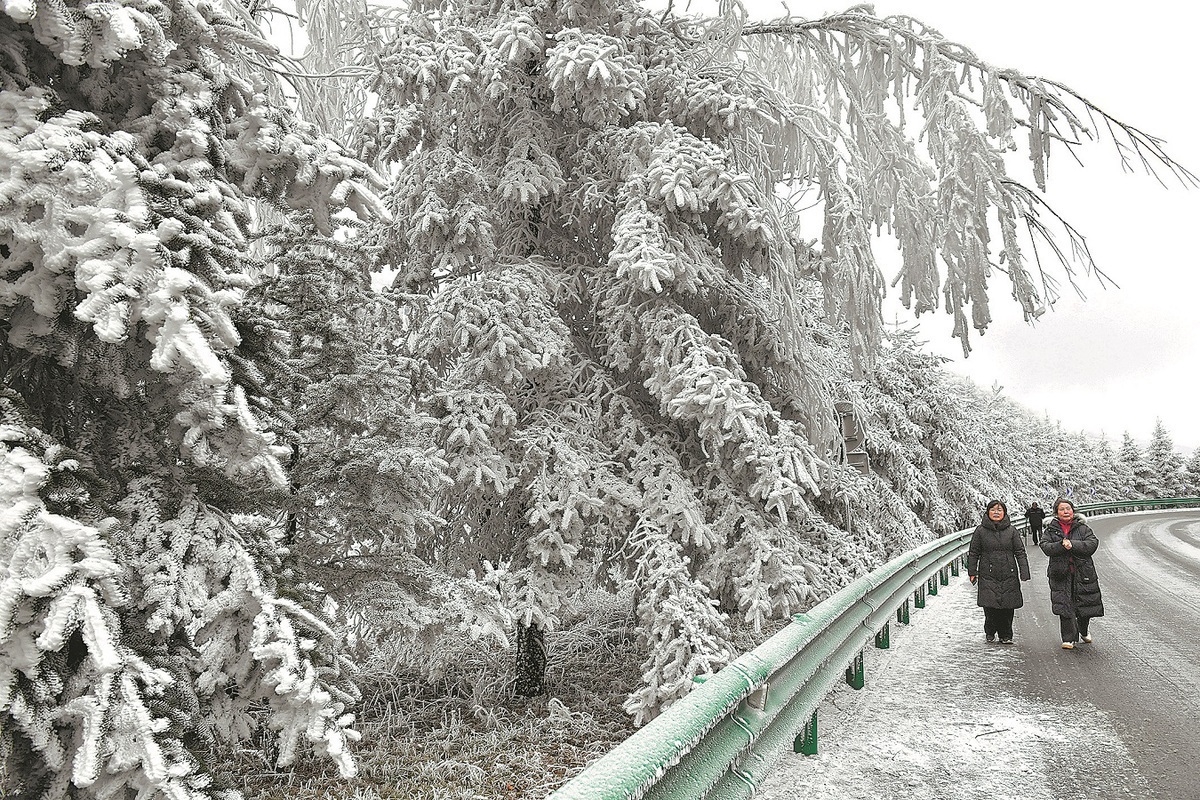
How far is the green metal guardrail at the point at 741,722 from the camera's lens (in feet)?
6.41

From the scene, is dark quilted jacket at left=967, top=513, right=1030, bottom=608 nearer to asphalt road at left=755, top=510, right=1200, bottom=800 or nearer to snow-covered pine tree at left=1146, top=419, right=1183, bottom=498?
asphalt road at left=755, top=510, right=1200, bottom=800

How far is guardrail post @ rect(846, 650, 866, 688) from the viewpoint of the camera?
5.41m

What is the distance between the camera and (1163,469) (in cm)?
7144

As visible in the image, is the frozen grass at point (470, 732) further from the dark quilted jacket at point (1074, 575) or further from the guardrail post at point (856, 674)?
the dark quilted jacket at point (1074, 575)

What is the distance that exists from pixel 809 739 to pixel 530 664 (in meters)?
5.52

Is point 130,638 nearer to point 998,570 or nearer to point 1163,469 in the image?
point 998,570

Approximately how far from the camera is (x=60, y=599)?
7.94ft

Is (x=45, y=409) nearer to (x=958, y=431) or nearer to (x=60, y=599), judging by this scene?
(x=60, y=599)

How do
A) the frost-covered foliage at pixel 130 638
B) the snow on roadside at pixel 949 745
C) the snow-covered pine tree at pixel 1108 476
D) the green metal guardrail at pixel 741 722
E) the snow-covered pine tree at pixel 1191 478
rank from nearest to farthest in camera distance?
1. the green metal guardrail at pixel 741 722
2. the frost-covered foliage at pixel 130 638
3. the snow on roadside at pixel 949 745
4. the snow-covered pine tree at pixel 1108 476
5. the snow-covered pine tree at pixel 1191 478

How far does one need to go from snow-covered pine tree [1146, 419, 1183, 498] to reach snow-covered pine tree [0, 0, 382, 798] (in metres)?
86.2

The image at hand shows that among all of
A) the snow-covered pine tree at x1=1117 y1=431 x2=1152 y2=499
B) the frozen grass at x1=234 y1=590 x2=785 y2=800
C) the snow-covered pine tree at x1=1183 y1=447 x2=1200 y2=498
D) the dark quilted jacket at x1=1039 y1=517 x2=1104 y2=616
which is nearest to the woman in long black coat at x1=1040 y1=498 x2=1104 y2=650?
the dark quilted jacket at x1=1039 y1=517 x2=1104 y2=616

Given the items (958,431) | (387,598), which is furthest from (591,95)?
(958,431)

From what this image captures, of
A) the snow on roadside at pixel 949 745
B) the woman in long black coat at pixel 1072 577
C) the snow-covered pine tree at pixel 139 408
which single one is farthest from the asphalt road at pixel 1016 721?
the snow-covered pine tree at pixel 139 408

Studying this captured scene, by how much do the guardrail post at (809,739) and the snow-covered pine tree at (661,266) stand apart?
184 cm
